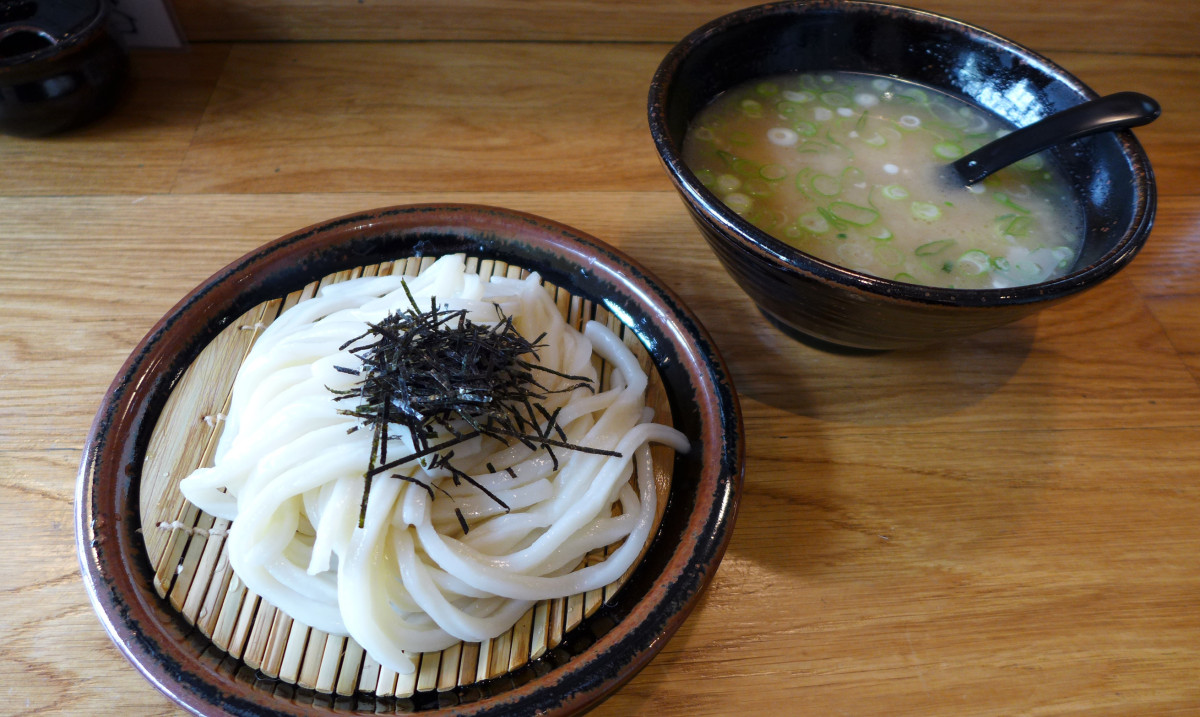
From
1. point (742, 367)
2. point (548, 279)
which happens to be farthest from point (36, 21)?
point (742, 367)

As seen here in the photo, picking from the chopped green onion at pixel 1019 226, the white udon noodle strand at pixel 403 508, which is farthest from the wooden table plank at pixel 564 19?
the white udon noodle strand at pixel 403 508

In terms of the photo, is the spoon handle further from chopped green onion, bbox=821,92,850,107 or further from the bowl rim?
chopped green onion, bbox=821,92,850,107

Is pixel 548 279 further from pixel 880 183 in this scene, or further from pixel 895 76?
pixel 895 76

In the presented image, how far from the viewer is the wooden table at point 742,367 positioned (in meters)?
1.25

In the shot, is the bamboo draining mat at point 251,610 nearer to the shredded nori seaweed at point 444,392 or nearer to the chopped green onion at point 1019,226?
the shredded nori seaweed at point 444,392

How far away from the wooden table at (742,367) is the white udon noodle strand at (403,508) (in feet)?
0.85

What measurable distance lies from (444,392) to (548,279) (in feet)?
1.56

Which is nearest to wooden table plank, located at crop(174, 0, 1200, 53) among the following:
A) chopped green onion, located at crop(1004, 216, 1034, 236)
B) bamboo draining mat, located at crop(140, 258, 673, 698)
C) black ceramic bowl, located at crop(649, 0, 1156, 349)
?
black ceramic bowl, located at crop(649, 0, 1156, 349)

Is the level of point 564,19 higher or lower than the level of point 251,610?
higher

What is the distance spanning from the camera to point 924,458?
152 cm

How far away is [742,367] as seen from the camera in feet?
5.43

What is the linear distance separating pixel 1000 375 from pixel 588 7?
175 centimetres

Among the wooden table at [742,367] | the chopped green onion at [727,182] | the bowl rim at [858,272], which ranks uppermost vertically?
the bowl rim at [858,272]

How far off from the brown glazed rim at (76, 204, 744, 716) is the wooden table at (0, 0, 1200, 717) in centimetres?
22
